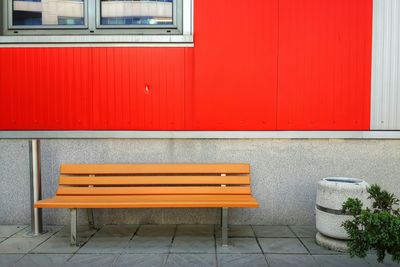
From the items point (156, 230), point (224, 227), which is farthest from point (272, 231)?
point (156, 230)

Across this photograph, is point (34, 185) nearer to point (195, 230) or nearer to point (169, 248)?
point (169, 248)

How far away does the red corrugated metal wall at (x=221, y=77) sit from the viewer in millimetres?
4781

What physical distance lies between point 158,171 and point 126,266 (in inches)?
53.7

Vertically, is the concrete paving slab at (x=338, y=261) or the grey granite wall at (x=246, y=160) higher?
the grey granite wall at (x=246, y=160)

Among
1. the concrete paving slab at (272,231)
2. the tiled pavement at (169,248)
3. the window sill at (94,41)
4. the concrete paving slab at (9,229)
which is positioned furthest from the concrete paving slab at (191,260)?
the window sill at (94,41)

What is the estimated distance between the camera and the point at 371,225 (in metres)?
2.84

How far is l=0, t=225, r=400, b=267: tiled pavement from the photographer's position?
3.68m

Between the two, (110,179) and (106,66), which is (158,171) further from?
(106,66)

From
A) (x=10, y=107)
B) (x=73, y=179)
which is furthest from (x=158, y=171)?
(x=10, y=107)

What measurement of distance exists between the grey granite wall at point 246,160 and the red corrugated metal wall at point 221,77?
0.25 meters

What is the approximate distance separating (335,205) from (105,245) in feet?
8.66

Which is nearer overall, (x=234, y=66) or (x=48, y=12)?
(x=234, y=66)

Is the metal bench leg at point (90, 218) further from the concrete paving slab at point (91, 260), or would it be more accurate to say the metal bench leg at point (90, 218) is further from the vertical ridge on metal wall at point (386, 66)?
the vertical ridge on metal wall at point (386, 66)

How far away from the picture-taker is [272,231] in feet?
15.3
